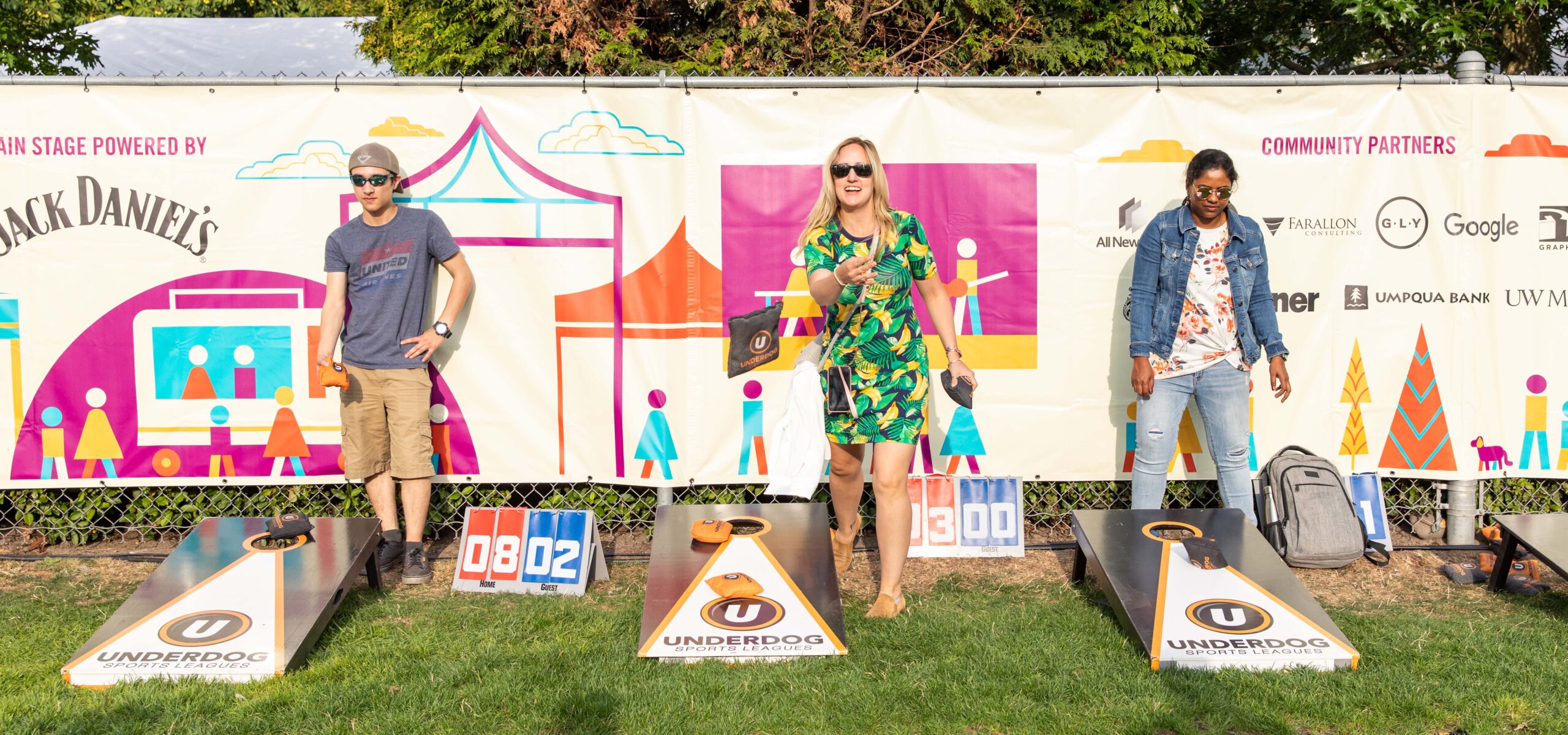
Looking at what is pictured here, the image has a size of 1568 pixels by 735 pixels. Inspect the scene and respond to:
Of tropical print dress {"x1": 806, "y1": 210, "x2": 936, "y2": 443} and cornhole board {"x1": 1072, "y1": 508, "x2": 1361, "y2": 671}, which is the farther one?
tropical print dress {"x1": 806, "y1": 210, "x2": 936, "y2": 443}

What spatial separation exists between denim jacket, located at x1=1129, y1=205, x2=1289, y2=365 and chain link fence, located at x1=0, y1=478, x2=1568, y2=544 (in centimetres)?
108

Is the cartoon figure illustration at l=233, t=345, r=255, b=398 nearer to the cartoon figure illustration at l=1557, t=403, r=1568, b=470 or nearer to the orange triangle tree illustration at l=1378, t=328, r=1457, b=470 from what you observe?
the orange triangle tree illustration at l=1378, t=328, r=1457, b=470

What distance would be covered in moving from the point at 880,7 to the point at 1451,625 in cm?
585

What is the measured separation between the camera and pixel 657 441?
204 inches

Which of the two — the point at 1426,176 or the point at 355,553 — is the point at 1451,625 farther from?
the point at 355,553

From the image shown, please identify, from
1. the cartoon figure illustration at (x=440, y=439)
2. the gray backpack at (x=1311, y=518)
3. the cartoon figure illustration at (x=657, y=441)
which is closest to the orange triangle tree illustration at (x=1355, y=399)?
the gray backpack at (x=1311, y=518)

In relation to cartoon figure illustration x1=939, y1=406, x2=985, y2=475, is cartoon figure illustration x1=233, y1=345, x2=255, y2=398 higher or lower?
higher

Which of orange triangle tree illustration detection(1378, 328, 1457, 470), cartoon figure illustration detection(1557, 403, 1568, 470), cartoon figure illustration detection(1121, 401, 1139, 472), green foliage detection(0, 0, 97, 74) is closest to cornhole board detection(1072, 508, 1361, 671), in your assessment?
cartoon figure illustration detection(1121, 401, 1139, 472)

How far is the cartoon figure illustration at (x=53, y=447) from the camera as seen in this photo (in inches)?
200

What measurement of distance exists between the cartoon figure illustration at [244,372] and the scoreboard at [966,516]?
10.2 ft

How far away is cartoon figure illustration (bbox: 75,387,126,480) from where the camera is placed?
5078 millimetres

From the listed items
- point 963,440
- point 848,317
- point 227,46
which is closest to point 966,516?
point 963,440

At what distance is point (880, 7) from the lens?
27.3ft

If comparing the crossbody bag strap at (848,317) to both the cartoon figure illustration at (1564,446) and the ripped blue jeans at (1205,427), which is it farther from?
the cartoon figure illustration at (1564,446)
